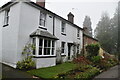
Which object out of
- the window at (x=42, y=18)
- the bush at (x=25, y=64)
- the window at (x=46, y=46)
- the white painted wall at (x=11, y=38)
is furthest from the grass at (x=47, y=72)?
the window at (x=42, y=18)

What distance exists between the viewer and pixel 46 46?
10828 millimetres

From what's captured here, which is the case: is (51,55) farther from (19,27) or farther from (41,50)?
(19,27)

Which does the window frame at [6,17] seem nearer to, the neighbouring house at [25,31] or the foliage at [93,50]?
the neighbouring house at [25,31]

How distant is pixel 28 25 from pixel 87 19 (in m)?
60.2

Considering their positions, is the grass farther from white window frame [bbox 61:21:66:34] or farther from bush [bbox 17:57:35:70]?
white window frame [bbox 61:21:66:34]

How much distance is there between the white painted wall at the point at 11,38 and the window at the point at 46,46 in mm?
2374

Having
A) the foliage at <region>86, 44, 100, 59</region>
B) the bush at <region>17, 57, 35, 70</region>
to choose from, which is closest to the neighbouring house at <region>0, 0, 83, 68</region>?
the bush at <region>17, 57, 35, 70</region>

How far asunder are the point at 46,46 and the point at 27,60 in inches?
109

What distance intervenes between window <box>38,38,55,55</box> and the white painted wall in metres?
2.37

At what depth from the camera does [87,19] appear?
64.8 metres

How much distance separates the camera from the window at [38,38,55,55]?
395 inches

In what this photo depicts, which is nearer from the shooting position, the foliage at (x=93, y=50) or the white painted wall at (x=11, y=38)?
the white painted wall at (x=11, y=38)

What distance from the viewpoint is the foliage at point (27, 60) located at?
8.35m

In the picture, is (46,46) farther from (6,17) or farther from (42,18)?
(6,17)
